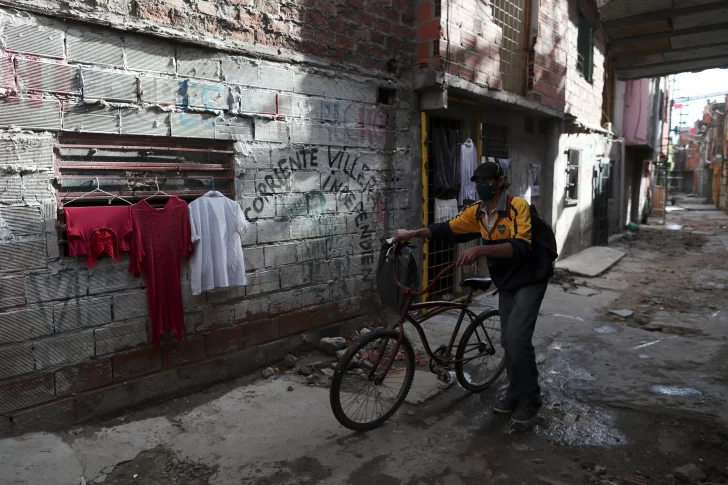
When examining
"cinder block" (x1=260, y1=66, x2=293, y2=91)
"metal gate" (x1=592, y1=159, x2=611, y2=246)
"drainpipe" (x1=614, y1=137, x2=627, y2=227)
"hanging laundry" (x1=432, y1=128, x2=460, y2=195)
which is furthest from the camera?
"drainpipe" (x1=614, y1=137, x2=627, y2=227)

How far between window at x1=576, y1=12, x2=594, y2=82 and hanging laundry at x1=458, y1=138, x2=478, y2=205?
613 cm

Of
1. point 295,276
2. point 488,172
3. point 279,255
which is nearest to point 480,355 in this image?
point 488,172

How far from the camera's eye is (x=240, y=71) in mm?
4504

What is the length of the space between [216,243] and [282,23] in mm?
2129

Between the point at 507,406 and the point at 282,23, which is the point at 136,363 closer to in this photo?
the point at 507,406

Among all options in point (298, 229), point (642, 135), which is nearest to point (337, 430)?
point (298, 229)

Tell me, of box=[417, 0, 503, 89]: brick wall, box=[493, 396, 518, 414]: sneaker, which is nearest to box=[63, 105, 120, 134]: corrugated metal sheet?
box=[493, 396, 518, 414]: sneaker

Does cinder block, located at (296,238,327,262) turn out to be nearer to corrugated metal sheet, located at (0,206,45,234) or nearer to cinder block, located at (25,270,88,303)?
cinder block, located at (25,270,88,303)

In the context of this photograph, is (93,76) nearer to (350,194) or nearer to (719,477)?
(350,194)

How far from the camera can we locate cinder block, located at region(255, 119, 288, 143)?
469 centimetres

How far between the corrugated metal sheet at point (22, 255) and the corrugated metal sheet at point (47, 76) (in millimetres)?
1004

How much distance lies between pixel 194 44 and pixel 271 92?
Result: 2.66 ft

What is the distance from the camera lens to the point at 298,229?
16.8ft

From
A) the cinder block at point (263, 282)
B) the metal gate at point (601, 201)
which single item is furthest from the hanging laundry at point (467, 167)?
the metal gate at point (601, 201)
